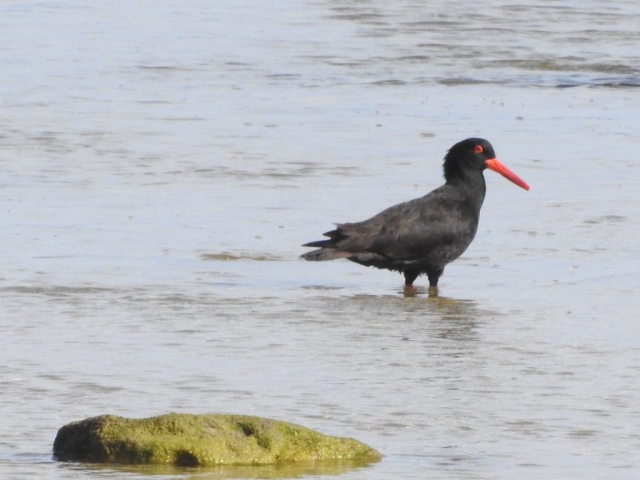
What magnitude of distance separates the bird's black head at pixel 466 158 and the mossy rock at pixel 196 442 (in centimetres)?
529

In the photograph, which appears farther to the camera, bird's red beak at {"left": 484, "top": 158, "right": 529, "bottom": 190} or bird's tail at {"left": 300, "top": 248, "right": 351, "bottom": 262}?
bird's red beak at {"left": 484, "top": 158, "right": 529, "bottom": 190}

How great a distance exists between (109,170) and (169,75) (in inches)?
233

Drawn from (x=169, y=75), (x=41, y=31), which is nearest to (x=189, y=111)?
(x=169, y=75)

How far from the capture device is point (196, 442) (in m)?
5.57

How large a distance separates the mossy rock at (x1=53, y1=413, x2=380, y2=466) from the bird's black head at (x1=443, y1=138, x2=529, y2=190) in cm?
526

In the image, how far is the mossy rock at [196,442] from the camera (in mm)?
5570

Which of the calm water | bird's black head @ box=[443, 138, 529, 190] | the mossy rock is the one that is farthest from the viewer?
bird's black head @ box=[443, 138, 529, 190]

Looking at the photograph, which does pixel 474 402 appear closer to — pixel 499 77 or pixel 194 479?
pixel 194 479

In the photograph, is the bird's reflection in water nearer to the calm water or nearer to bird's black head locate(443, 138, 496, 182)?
the calm water

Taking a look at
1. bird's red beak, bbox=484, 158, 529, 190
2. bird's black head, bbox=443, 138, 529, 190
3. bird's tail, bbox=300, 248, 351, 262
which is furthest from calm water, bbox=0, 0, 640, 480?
bird's black head, bbox=443, 138, 529, 190

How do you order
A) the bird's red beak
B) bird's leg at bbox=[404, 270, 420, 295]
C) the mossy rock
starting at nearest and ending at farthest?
the mossy rock < bird's leg at bbox=[404, 270, 420, 295] < the bird's red beak

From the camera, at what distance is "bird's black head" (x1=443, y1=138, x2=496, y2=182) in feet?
35.6

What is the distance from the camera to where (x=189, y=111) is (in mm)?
16094

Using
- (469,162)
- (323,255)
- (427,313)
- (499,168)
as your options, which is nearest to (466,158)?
(469,162)
